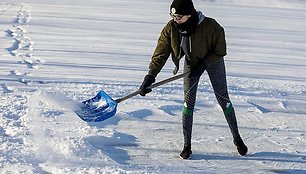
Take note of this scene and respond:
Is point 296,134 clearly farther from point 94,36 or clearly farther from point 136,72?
point 94,36

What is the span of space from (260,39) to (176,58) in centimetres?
914

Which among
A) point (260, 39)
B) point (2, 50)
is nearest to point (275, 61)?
point (260, 39)

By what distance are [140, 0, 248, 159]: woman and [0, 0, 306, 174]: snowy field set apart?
0.49m

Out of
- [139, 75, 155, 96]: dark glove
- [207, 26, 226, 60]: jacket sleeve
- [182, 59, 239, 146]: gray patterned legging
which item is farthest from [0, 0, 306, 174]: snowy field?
[207, 26, 226, 60]: jacket sleeve

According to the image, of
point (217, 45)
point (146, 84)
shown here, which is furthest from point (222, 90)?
point (146, 84)

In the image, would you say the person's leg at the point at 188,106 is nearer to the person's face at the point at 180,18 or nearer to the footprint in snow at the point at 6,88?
the person's face at the point at 180,18

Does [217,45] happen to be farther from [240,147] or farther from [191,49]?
[240,147]

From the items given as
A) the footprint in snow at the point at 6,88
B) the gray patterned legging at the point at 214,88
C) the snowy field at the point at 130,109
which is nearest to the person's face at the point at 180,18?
the gray patterned legging at the point at 214,88

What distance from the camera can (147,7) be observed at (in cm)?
2008

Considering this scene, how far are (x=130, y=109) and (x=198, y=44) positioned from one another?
1.97 metres

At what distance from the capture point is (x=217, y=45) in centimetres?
400

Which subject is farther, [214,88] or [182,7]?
[214,88]

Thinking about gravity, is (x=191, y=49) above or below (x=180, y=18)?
below

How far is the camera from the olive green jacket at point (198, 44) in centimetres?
395
